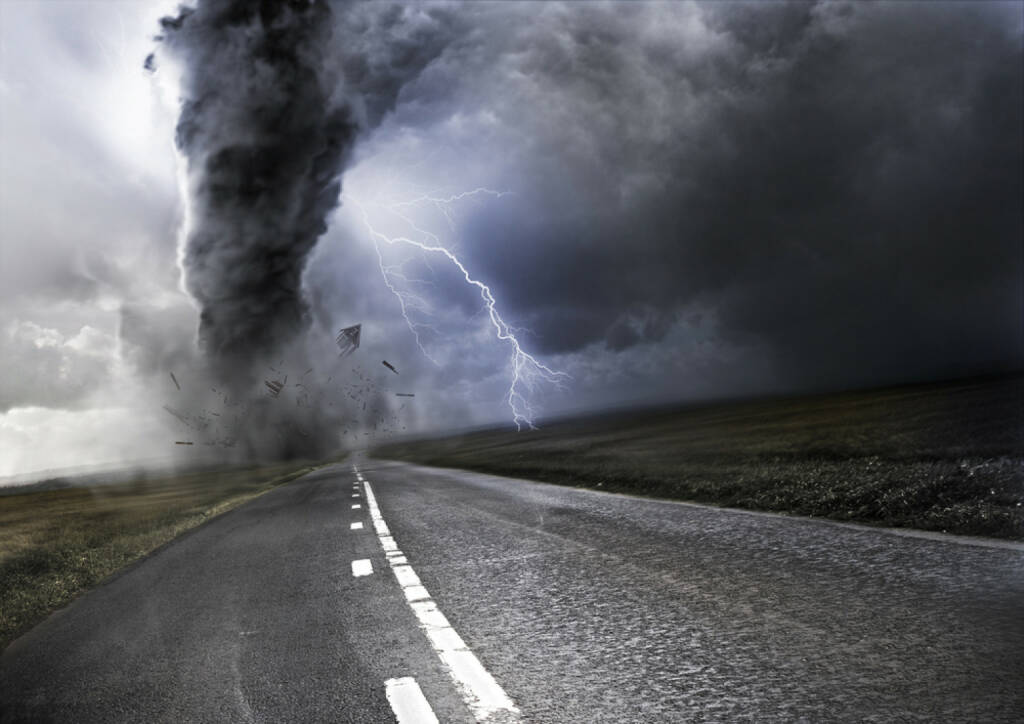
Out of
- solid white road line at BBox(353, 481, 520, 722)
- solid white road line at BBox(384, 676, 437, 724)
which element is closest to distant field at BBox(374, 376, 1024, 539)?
solid white road line at BBox(353, 481, 520, 722)

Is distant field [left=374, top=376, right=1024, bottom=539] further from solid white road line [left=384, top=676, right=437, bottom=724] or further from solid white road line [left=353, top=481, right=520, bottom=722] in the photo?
solid white road line [left=384, top=676, right=437, bottom=724]

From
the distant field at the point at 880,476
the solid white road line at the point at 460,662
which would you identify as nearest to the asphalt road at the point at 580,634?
the solid white road line at the point at 460,662

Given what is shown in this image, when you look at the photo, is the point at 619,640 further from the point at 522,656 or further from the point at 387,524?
the point at 387,524

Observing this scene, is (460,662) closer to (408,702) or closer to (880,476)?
(408,702)

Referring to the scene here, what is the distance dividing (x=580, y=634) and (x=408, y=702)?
54.2 inches

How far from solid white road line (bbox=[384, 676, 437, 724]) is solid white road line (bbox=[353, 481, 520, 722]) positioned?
0.07m

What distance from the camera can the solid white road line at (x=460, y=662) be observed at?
10.2 ft

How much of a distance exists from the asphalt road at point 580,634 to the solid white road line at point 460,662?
3cm

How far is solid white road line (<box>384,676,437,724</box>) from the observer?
304cm

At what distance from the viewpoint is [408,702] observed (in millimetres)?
3258

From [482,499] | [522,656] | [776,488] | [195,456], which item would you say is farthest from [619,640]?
[195,456]

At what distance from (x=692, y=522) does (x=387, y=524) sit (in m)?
5.25

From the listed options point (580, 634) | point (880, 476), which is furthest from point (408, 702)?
point (880, 476)

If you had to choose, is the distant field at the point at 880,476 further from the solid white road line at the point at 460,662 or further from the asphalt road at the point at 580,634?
the solid white road line at the point at 460,662
